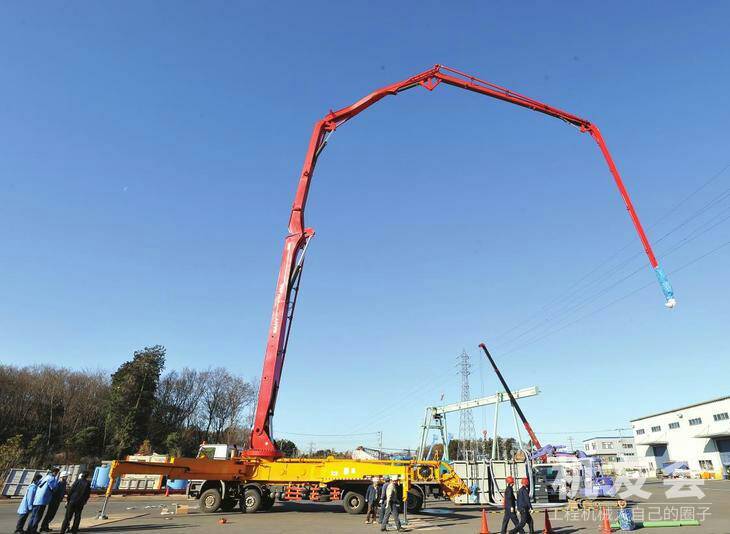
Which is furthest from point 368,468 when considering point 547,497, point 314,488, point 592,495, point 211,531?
point 592,495

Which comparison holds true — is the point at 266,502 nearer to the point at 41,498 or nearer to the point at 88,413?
the point at 41,498

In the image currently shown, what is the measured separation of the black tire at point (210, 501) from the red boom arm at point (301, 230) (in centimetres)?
228

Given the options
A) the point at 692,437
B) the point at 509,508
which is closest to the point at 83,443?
the point at 509,508

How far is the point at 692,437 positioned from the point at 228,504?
77.1 m

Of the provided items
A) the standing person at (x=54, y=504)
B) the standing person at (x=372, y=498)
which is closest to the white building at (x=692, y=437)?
the standing person at (x=372, y=498)

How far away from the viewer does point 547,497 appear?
26.1m

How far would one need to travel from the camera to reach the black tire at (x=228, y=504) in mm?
18641

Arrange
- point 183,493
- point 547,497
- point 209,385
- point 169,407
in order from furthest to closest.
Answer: point 209,385, point 169,407, point 183,493, point 547,497

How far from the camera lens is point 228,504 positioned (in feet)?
61.6

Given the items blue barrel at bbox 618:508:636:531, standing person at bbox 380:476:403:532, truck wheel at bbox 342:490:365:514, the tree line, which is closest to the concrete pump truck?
truck wheel at bbox 342:490:365:514

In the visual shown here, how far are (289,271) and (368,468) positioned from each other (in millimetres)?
8575

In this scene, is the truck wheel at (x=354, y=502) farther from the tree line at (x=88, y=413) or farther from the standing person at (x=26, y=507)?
the tree line at (x=88, y=413)

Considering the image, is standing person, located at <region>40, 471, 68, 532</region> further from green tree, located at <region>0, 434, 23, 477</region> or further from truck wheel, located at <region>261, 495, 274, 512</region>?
green tree, located at <region>0, 434, 23, 477</region>

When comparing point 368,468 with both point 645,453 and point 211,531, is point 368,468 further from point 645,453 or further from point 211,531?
point 645,453
